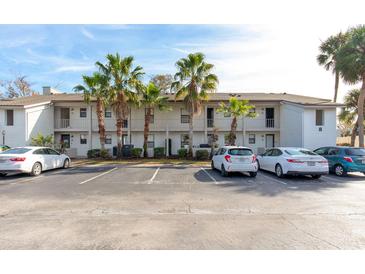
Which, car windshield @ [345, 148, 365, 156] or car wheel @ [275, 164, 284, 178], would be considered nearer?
car wheel @ [275, 164, 284, 178]

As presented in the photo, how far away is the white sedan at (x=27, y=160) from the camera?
A: 10578 mm

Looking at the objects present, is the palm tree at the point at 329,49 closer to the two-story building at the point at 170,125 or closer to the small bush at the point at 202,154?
the two-story building at the point at 170,125

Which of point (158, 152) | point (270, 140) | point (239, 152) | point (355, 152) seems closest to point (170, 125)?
point (158, 152)

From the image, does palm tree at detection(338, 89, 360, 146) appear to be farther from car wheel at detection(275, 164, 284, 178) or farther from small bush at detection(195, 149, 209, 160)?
car wheel at detection(275, 164, 284, 178)

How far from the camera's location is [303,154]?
34.7 feet

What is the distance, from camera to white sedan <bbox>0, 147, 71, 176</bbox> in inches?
416

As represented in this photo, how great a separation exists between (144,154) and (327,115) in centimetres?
1620

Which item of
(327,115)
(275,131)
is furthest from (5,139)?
(327,115)

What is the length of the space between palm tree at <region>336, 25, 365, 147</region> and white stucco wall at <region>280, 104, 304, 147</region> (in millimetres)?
4650

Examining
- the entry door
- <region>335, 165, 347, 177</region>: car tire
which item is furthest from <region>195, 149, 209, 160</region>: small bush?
<region>335, 165, 347, 177</region>: car tire

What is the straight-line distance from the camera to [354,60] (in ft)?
58.5

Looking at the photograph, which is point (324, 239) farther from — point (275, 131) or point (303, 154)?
point (275, 131)

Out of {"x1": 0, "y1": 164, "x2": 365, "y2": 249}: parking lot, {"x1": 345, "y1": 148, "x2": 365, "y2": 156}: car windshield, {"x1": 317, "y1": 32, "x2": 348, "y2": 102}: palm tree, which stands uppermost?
{"x1": 317, "y1": 32, "x2": 348, "y2": 102}: palm tree

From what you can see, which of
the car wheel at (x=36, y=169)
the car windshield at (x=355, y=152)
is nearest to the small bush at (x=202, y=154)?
the car windshield at (x=355, y=152)
